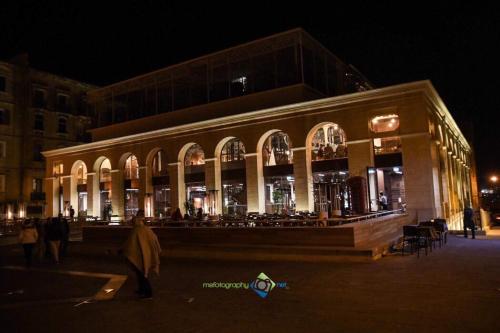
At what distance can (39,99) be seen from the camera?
147 ft

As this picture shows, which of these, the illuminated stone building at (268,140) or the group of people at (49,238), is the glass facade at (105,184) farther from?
the group of people at (49,238)

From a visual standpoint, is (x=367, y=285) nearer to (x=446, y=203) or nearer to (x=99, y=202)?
(x=446, y=203)

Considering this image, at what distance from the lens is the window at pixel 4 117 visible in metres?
41.9

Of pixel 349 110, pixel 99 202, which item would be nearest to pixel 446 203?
pixel 349 110

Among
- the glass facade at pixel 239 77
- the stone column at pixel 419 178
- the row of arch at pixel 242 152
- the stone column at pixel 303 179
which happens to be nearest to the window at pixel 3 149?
the row of arch at pixel 242 152

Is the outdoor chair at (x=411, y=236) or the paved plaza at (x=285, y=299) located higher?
the outdoor chair at (x=411, y=236)

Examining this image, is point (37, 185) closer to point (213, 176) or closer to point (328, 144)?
point (213, 176)

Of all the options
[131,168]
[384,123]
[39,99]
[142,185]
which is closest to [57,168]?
[39,99]

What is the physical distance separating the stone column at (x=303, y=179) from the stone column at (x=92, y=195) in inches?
802

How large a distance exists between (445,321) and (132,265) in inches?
224

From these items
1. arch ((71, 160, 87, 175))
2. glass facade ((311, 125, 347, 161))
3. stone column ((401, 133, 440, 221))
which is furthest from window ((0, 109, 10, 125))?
stone column ((401, 133, 440, 221))

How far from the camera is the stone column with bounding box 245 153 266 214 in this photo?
27.9 m

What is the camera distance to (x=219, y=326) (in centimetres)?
627

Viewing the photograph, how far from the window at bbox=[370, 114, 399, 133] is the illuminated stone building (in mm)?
63
